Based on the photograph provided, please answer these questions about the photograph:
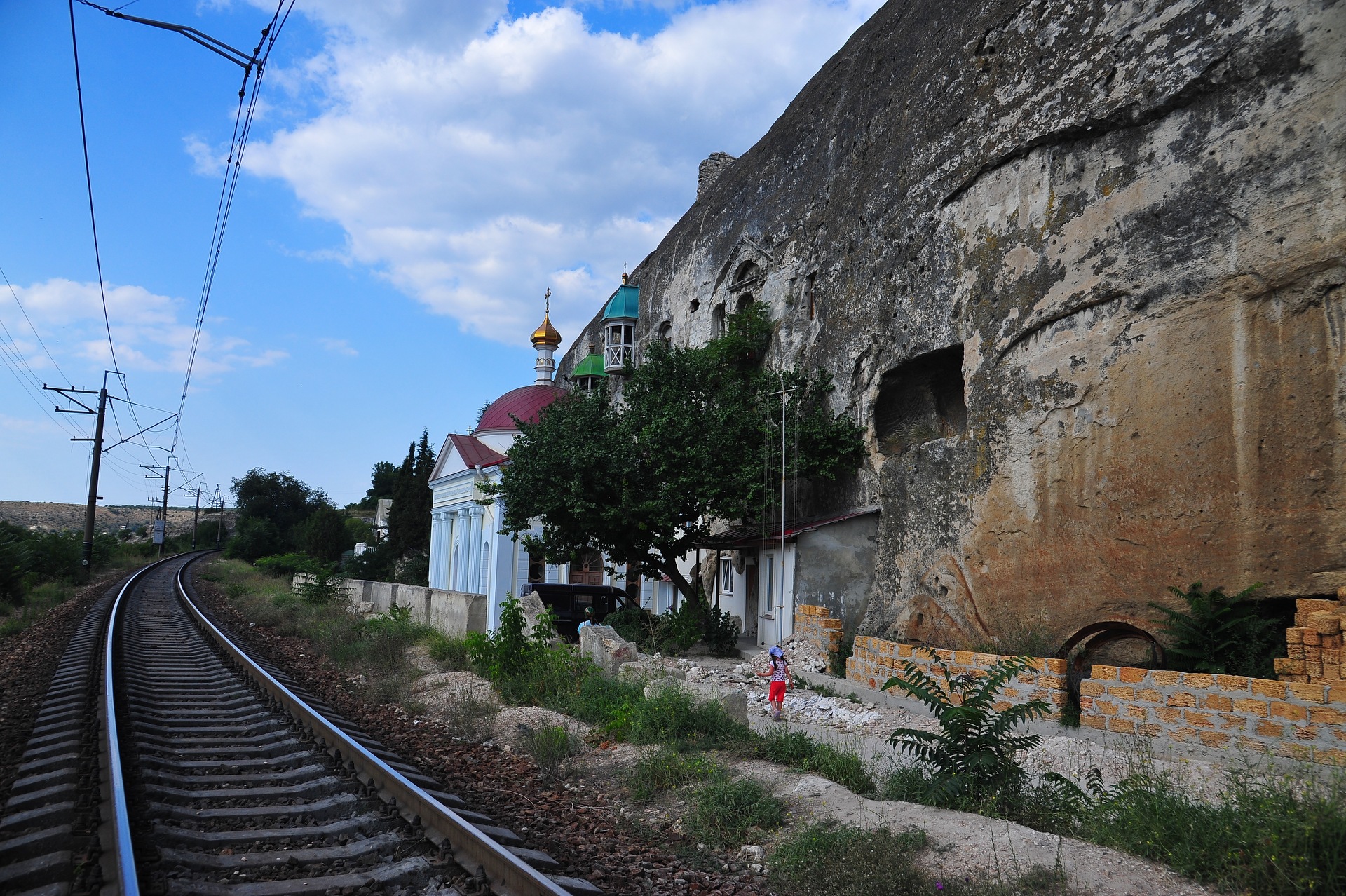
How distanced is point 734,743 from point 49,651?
12202 mm

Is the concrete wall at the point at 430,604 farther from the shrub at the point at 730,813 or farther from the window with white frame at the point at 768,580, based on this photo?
the shrub at the point at 730,813

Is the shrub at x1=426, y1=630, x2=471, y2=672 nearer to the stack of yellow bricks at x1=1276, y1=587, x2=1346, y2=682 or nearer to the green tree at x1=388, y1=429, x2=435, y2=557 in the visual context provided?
the stack of yellow bricks at x1=1276, y1=587, x2=1346, y2=682

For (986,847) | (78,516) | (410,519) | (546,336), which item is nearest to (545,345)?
(546,336)

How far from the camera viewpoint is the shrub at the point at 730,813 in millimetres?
6242

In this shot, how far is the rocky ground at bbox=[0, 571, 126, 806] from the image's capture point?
7.36m

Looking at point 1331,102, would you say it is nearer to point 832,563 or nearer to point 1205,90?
point 1205,90

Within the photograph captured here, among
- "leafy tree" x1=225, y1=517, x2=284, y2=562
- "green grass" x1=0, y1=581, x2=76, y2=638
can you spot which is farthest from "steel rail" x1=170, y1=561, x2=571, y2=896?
"leafy tree" x1=225, y1=517, x2=284, y2=562

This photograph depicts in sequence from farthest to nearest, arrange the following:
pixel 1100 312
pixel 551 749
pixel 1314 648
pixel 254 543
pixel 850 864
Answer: pixel 254 543
pixel 1100 312
pixel 1314 648
pixel 551 749
pixel 850 864

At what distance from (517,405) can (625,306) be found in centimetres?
687

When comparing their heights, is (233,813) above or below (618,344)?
below

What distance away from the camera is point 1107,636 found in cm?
1195

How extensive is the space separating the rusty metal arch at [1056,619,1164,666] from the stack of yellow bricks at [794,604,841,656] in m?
4.00

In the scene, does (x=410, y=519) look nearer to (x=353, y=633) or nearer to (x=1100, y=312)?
(x=353, y=633)

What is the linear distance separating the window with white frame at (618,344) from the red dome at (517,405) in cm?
288
